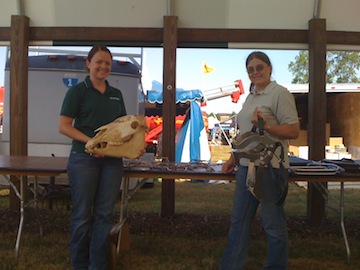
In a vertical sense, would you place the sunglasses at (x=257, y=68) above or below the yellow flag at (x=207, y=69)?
below

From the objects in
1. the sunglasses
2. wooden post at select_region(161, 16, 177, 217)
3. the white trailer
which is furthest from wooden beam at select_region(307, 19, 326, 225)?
the white trailer

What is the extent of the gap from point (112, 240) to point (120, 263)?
41 centimetres

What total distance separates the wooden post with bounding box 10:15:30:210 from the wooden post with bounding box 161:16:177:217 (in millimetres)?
1748

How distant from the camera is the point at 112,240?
3145 millimetres

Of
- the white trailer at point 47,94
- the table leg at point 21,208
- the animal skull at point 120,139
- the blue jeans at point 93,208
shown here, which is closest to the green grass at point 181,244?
the table leg at point 21,208

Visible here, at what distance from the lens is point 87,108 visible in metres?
2.78

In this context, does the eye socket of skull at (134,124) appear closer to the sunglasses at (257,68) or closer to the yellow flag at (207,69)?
the sunglasses at (257,68)

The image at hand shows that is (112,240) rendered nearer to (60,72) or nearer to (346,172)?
(346,172)

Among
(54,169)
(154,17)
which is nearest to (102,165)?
(54,169)

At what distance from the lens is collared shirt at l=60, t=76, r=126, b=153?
275 centimetres

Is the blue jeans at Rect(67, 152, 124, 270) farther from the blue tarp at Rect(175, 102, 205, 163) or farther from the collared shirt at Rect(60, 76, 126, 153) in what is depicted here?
the blue tarp at Rect(175, 102, 205, 163)

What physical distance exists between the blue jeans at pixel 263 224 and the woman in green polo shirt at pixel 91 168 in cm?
92

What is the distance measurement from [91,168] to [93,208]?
1.15ft

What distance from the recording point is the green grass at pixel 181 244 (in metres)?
3.47
